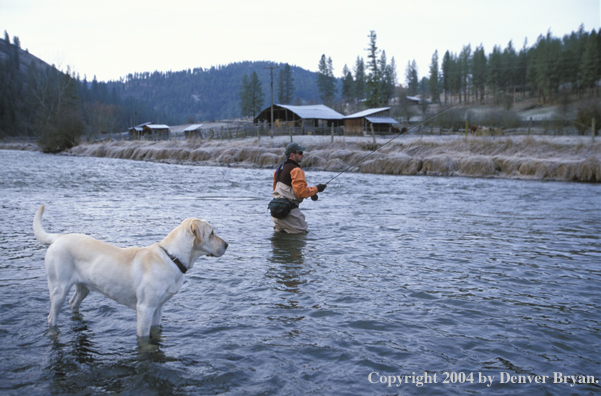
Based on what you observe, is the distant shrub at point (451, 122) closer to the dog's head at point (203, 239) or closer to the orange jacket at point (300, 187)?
the orange jacket at point (300, 187)

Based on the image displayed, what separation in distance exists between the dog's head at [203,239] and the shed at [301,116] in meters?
62.2

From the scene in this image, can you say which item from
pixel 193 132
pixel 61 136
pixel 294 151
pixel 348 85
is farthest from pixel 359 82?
pixel 294 151

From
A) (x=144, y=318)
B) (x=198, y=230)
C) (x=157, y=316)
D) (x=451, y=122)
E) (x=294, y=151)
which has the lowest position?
(x=157, y=316)

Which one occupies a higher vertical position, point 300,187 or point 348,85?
point 348,85

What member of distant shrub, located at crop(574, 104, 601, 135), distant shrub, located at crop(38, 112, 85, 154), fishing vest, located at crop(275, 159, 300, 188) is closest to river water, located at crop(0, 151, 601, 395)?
fishing vest, located at crop(275, 159, 300, 188)

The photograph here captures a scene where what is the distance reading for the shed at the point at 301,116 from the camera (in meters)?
69.1

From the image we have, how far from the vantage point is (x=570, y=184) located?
22.0m

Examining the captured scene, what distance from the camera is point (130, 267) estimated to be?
14.8 feet

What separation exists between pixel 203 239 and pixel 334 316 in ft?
6.65

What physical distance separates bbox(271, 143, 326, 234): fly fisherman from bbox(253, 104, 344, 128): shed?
5664cm

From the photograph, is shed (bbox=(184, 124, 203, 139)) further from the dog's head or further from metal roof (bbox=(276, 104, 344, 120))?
the dog's head

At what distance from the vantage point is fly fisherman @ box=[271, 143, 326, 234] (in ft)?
32.1

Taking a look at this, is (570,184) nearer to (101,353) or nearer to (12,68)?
(101,353)

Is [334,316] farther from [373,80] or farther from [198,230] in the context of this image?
[373,80]
